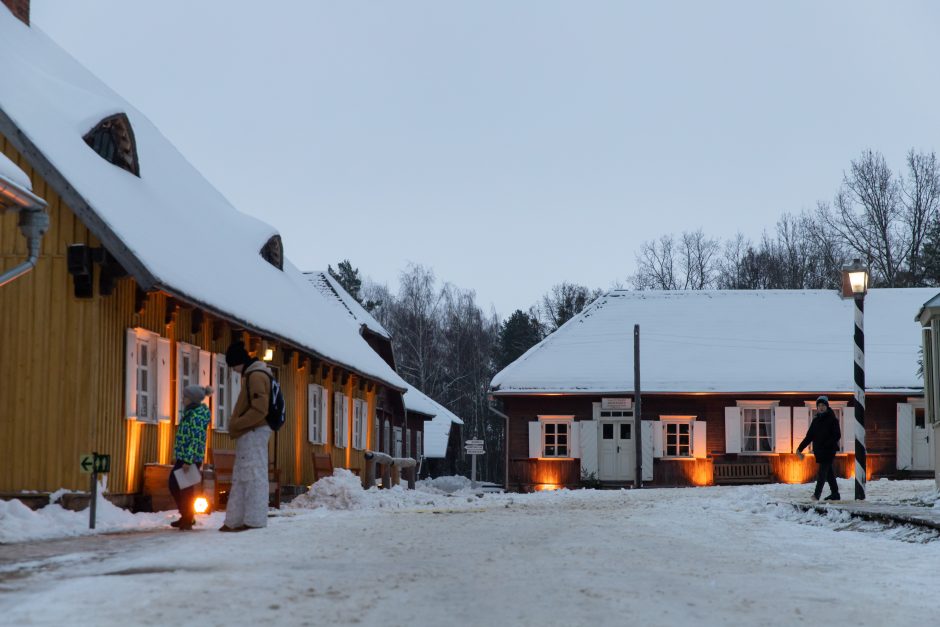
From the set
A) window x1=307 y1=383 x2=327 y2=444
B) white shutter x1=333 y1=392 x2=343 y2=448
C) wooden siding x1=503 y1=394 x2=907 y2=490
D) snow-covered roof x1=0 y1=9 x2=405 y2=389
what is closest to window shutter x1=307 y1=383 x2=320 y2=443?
window x1=307 y1=383 x2=327 y2=444

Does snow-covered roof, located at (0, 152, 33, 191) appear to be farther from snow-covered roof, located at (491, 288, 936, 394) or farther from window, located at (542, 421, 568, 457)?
window, located at (542, 421, 568, 457)

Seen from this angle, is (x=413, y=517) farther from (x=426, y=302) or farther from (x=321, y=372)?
(x=426, y=302)

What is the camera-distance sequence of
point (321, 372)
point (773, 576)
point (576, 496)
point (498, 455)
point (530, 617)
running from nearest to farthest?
point (530, 617), point (773, 576), point (576, 496), point (321, 372), point (498, 455)

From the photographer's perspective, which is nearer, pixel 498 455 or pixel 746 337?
pixel 746 337

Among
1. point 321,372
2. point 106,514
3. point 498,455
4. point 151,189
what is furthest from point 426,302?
point 106,514

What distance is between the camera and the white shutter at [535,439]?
38.7 meters

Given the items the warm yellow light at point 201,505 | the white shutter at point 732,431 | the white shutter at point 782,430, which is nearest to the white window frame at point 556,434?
the white shutter at point 732,431

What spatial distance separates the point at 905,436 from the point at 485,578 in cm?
3246

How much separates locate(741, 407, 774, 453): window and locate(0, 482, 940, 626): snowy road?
2531 cm

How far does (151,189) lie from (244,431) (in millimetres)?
Result: 8104

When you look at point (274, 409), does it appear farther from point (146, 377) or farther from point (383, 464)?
point (383, 464)

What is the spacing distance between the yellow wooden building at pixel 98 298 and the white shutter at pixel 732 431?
1868 cm

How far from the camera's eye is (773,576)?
8.72m

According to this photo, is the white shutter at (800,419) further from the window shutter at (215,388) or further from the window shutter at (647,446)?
the window shutter at (215,388)
